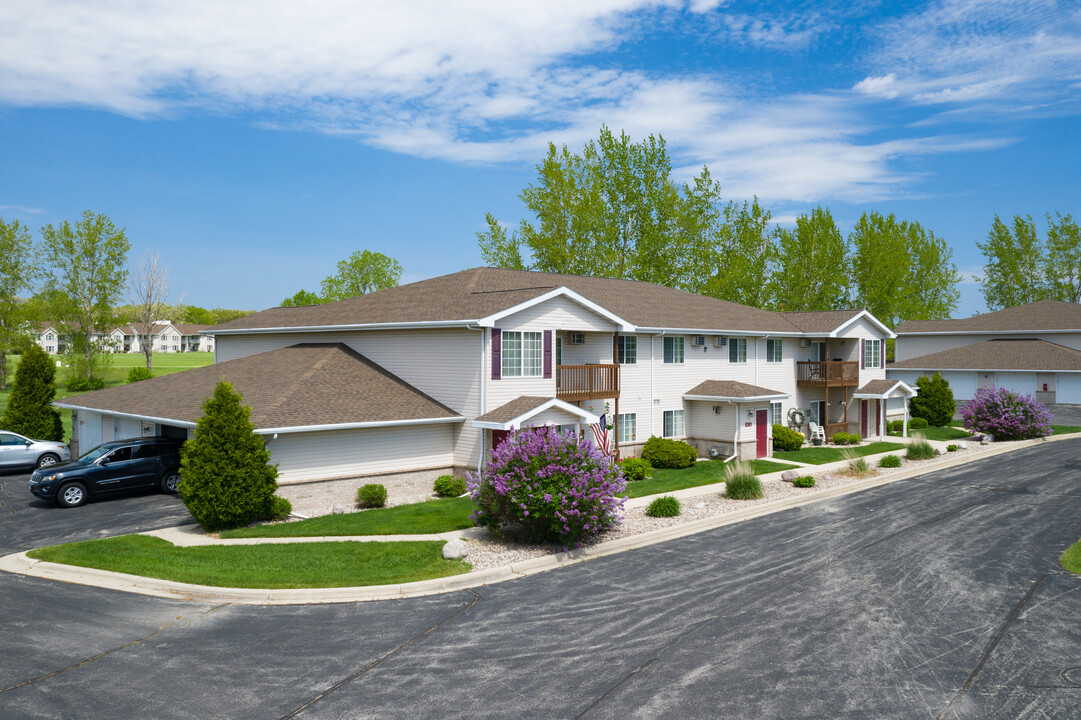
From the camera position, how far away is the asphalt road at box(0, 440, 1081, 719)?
362 inches

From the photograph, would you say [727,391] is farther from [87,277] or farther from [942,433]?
[87,277]

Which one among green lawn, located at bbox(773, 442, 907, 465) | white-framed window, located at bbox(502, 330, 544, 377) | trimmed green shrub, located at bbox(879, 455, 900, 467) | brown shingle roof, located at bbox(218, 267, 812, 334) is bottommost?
green lawn, located at bbox(773, 442, 907, 465)

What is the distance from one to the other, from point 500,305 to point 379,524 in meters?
9.00

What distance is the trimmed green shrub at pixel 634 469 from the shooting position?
89.2 feet

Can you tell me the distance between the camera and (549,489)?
1673cm

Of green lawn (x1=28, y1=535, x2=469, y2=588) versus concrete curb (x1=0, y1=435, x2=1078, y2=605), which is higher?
green lawn (x1=28, y1=535, x2=469, y2=588)

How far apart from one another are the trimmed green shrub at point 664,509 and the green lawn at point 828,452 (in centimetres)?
1297

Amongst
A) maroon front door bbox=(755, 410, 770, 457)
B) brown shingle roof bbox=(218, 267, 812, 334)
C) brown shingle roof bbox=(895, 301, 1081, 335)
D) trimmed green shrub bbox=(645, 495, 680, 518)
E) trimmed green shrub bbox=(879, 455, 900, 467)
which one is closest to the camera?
trimmed green shrub bbox=(645, 495, 680, 518)

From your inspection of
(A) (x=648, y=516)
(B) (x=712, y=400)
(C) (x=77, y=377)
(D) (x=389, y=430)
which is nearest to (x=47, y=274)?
(C) (x=77, y=377)

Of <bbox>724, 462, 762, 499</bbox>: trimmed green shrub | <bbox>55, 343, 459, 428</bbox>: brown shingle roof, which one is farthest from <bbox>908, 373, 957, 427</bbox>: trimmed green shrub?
<bbox>55, 343, 459, 428</bbox>: brown shingle roof

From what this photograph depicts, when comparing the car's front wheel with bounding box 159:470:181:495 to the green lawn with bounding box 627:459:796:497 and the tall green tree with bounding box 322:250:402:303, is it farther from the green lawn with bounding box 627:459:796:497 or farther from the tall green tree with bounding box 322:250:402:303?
the tall green tree with bounding box 322:250:402:303

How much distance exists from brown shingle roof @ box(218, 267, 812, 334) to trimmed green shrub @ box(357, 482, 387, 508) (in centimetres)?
610

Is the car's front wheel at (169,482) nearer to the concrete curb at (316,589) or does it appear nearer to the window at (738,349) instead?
the concrete curb at (316,589)

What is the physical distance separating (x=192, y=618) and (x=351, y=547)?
452 cm
